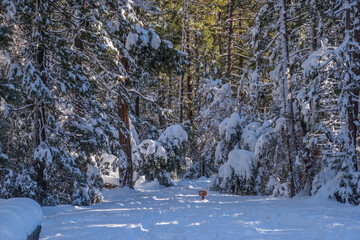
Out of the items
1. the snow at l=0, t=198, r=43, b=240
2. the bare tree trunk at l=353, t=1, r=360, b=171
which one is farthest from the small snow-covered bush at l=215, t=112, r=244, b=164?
the snow at l=0, t=198, r=43, b=240

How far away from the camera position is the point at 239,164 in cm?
1359

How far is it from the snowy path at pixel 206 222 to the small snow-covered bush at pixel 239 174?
4138mm

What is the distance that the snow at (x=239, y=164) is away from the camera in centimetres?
1338

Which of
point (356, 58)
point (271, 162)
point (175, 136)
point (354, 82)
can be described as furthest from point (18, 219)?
point (175, 136)

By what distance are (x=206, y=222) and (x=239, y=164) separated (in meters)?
6.78

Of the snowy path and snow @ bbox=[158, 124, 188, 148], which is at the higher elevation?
snow @ bbox=[158, 124, 188, 148]

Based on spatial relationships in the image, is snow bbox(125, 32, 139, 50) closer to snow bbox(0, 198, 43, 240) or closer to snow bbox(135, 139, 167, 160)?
snow bbox(135, 139, 167, 160)

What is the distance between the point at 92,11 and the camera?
10195mm

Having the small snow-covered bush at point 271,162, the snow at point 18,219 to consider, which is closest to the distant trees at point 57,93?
the snow at point 18,219

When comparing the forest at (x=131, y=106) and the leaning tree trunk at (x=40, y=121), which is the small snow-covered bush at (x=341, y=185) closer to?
the forest at (x=131, y=106)

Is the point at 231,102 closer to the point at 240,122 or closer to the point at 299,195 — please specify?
the point at 240,122

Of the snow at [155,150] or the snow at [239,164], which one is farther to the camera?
the snow at [155,150]

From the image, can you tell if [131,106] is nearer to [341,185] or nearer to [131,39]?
[131,39]

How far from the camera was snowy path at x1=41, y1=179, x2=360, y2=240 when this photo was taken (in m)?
5.99
